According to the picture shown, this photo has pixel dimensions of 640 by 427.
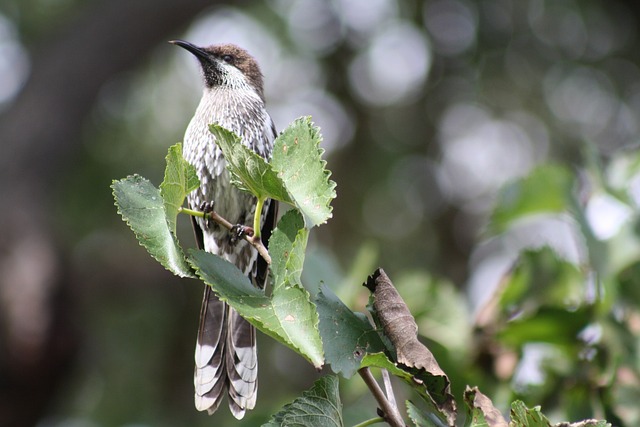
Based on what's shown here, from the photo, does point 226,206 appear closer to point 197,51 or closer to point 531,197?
point 197,51

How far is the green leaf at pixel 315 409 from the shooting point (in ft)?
4.81

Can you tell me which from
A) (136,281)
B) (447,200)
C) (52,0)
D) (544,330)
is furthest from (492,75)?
(544,330)

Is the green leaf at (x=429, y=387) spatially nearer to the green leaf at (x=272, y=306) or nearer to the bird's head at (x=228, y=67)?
the green leaf at (x=272, y=306)

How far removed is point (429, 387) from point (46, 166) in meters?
7.12

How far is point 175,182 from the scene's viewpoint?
158 centimetres

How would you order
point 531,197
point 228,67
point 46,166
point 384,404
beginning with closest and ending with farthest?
point 384,404, point 531,197, point 228,67, point 46,166

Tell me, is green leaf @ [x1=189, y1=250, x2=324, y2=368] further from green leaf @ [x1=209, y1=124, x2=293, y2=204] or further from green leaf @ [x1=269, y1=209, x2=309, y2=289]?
green leaf @ [x1=209, y1=124, x2=293, y2=204]

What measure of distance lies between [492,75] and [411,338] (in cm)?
788

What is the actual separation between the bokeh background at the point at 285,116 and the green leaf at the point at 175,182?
6.03m

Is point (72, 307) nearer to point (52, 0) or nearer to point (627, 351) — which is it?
point (52, 0)

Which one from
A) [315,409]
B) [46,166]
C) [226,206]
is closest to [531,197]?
[226,206]

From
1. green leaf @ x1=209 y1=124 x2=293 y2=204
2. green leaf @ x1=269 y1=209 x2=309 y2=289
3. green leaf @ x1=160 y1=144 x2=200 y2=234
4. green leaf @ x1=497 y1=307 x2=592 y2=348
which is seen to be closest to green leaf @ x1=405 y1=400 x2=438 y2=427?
green leaf @ x1=269 y1=209 x2=309 y2=289

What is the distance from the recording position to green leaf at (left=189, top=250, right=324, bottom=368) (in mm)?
1364

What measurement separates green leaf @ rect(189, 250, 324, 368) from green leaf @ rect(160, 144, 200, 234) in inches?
4.7
